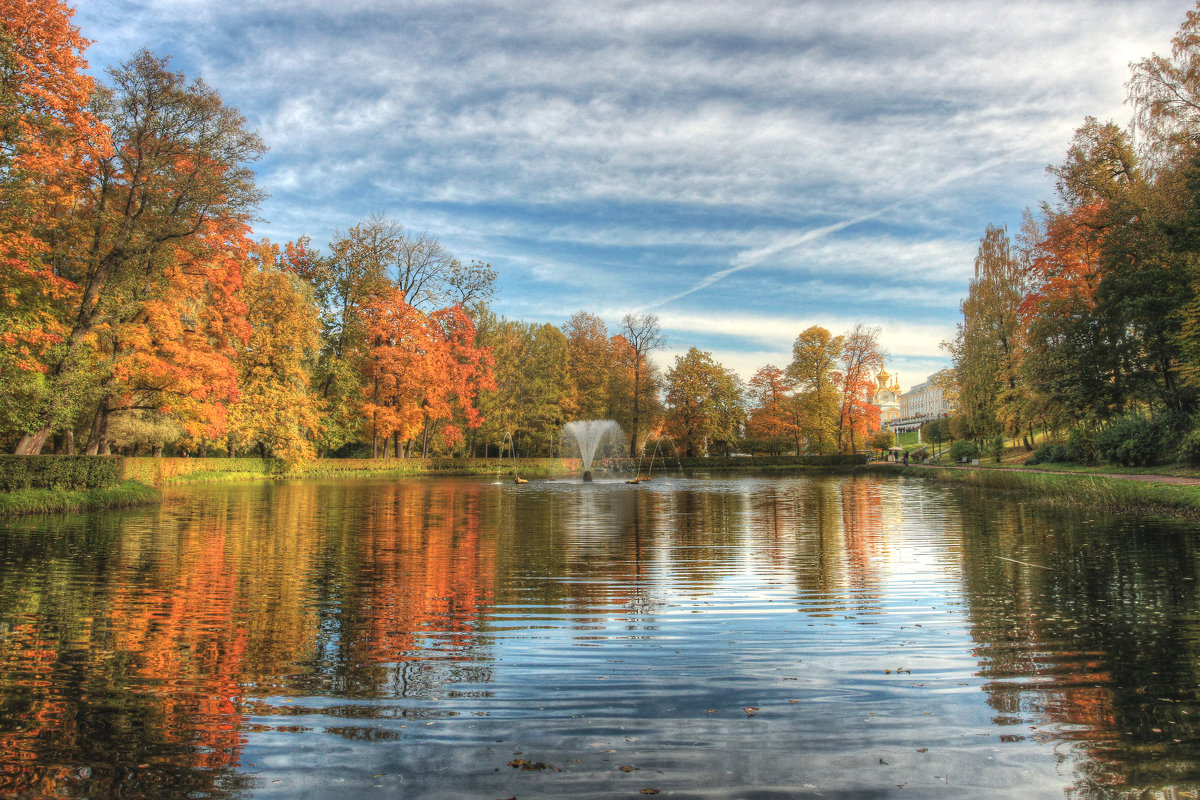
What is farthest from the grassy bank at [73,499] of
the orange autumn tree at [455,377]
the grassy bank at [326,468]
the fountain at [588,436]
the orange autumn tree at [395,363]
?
the orange autumn tree at [455,377]

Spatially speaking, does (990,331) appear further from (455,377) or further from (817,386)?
(455,377)

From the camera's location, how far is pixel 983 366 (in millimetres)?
40906

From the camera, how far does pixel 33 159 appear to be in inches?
715

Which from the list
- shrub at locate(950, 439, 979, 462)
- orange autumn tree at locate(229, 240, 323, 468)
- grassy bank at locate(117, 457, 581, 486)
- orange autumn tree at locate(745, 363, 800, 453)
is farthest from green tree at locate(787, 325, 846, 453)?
orange autumn tree at locate(229, 240, 323, 468)

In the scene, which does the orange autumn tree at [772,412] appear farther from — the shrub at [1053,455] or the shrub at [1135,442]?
the shrub at [1135,442]

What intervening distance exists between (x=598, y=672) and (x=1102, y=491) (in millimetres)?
19953

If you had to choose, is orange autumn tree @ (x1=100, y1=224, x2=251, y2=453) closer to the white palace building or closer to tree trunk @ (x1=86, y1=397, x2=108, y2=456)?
tree trunk @ (x1=86, y1=397, x2=108, y2=456)

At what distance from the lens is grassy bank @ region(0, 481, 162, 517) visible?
1614 centimetres

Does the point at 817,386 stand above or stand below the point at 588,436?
above

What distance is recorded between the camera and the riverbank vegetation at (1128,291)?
22.9 meters

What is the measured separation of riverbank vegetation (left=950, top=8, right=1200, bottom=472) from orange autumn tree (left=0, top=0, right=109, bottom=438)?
33.0m

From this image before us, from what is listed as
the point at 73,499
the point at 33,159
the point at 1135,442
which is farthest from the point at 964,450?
the point at 33,159

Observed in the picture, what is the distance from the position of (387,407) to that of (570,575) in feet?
126

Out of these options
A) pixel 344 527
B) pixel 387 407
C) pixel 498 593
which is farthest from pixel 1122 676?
pixel 387 407
